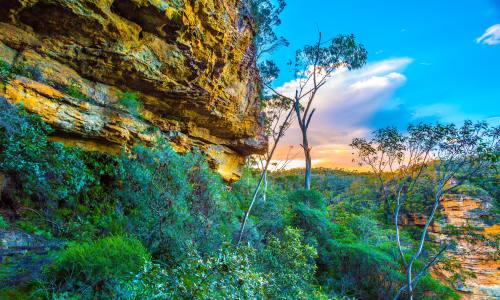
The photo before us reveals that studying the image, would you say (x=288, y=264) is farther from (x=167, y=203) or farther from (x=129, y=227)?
(x=129, y=227)

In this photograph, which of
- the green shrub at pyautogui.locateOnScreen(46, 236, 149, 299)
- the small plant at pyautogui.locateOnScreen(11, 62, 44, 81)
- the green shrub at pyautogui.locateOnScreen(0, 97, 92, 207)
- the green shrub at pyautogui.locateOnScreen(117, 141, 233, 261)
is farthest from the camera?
the small plant at pyautogui.locateOnScreen(11, 62, 44, 81)

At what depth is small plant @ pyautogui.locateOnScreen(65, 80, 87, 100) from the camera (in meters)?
8.74

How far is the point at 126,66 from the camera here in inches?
388

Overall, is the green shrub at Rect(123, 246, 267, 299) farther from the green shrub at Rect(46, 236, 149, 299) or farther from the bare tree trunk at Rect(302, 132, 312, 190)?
the bare tree trunk at Rect(302, 132, 312, 190)

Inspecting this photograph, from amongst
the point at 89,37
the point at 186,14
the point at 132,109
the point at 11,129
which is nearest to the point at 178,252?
the point at 11,129

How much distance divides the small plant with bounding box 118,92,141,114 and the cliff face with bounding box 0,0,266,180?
5cm

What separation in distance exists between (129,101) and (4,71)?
3.84 meters

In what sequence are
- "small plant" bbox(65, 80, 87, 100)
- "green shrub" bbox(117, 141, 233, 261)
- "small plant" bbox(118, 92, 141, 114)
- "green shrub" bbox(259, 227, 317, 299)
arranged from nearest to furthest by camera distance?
"green shrub" bbox(117, 141, 233, 261) → "green shrub" bbox(259, 227, 317, 299) → "small plant" bbox(65, 80, 87, 100) → "small plant" bbox(118, 92, 141, 114)

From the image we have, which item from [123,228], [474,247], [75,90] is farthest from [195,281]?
[474,247]

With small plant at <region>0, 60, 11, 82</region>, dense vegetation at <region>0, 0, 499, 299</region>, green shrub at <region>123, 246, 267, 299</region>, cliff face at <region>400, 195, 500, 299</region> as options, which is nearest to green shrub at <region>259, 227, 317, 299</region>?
dense vegetation at <region>0, 0, 499, 299</region>

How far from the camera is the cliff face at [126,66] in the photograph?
7820 mm

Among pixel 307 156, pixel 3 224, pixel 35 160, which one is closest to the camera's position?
pixel 3 224

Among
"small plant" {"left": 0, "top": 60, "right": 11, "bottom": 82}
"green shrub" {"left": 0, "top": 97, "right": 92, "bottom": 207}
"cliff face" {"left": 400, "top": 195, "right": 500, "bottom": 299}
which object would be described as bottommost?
"cliff face" {"left": 400, "top": 195, "right": 500, "bottom": 299}

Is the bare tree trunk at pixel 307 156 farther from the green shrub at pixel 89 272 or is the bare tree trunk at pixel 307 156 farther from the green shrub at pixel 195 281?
the green shrub at pixel 89 272
